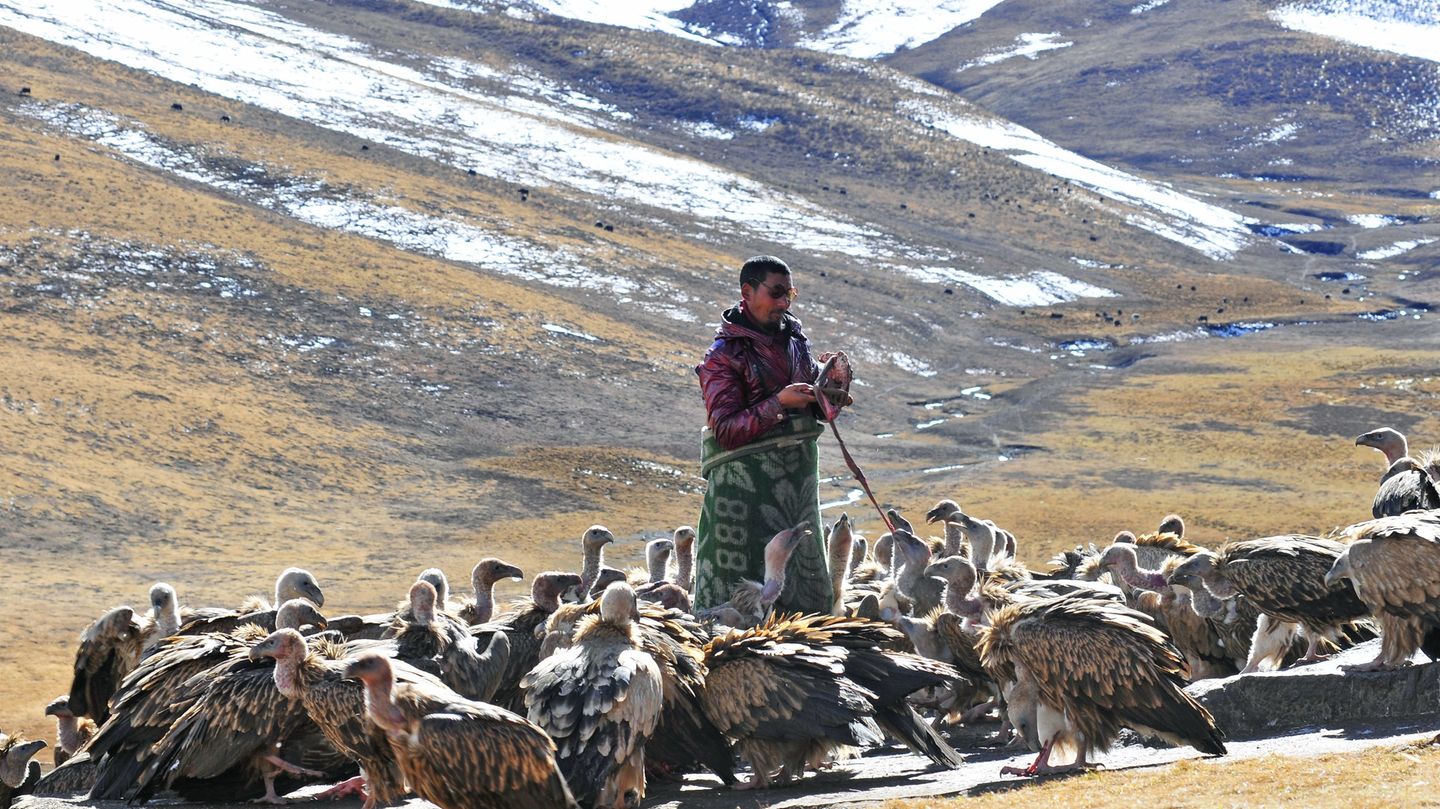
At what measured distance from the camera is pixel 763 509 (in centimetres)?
927

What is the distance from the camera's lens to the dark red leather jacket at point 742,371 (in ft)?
29.5

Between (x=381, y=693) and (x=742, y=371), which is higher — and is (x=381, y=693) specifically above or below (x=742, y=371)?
below

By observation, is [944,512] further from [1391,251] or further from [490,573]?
[1391,251]

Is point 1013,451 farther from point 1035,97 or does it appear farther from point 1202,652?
point 1035,97

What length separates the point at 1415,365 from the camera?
66.9m

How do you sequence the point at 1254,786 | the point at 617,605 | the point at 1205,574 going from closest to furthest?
the point at 1254,786
the point at 617,605
the point at 1205,574

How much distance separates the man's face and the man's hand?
51 cm

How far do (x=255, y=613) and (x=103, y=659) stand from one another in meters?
1.25

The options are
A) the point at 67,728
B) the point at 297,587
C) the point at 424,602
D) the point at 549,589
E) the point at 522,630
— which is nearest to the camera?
the point at 424,602

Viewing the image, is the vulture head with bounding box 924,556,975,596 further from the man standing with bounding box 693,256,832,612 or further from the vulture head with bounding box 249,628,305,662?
the vulture head with bounding box 249,628,305,662

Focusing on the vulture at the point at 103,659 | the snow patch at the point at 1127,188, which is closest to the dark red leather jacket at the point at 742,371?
the vulture at the point at 103,659

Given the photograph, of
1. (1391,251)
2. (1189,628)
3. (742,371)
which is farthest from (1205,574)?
(1391,251)

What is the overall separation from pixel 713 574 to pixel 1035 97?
16690 centimetres

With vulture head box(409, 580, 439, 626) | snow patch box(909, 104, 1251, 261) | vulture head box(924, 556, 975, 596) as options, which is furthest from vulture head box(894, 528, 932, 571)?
snow patch box(909, 104, 1251, 261)
